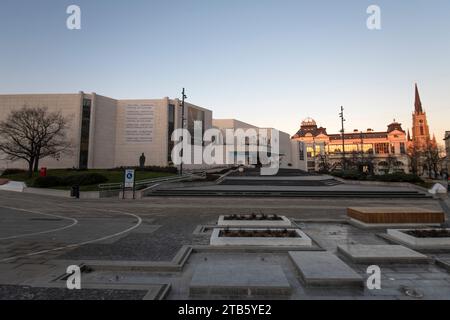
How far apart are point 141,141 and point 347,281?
198 feet

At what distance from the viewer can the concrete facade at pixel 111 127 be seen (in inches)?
2151

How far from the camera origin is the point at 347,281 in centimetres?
522

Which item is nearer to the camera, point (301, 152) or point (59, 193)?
Result: point (59, 193)

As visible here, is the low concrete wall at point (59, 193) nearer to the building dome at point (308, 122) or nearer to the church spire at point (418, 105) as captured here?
the building dome at point (308, 122)

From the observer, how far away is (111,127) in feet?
196

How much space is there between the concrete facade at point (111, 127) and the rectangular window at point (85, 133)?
192 millimetres

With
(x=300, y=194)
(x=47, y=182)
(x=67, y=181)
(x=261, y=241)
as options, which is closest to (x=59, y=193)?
(x=67, y=181)

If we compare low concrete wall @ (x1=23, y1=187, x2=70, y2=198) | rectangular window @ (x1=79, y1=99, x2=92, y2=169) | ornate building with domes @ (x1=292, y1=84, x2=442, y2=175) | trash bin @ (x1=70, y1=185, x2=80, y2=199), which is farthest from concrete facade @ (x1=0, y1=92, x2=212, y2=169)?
ornate building with domes @ (x1=292, y1=84, x2=442, y2=175)

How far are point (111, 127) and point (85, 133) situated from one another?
5.89 meters

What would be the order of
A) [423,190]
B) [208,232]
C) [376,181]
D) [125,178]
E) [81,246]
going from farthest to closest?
1. [376,181]
2. [423,190]
3. [125,178]
4. [208,232]
5. [81,246]

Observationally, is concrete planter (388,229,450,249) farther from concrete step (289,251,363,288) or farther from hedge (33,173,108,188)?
hedge (33,173,108,188)

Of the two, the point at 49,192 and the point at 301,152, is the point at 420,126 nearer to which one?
the point at 301,152
